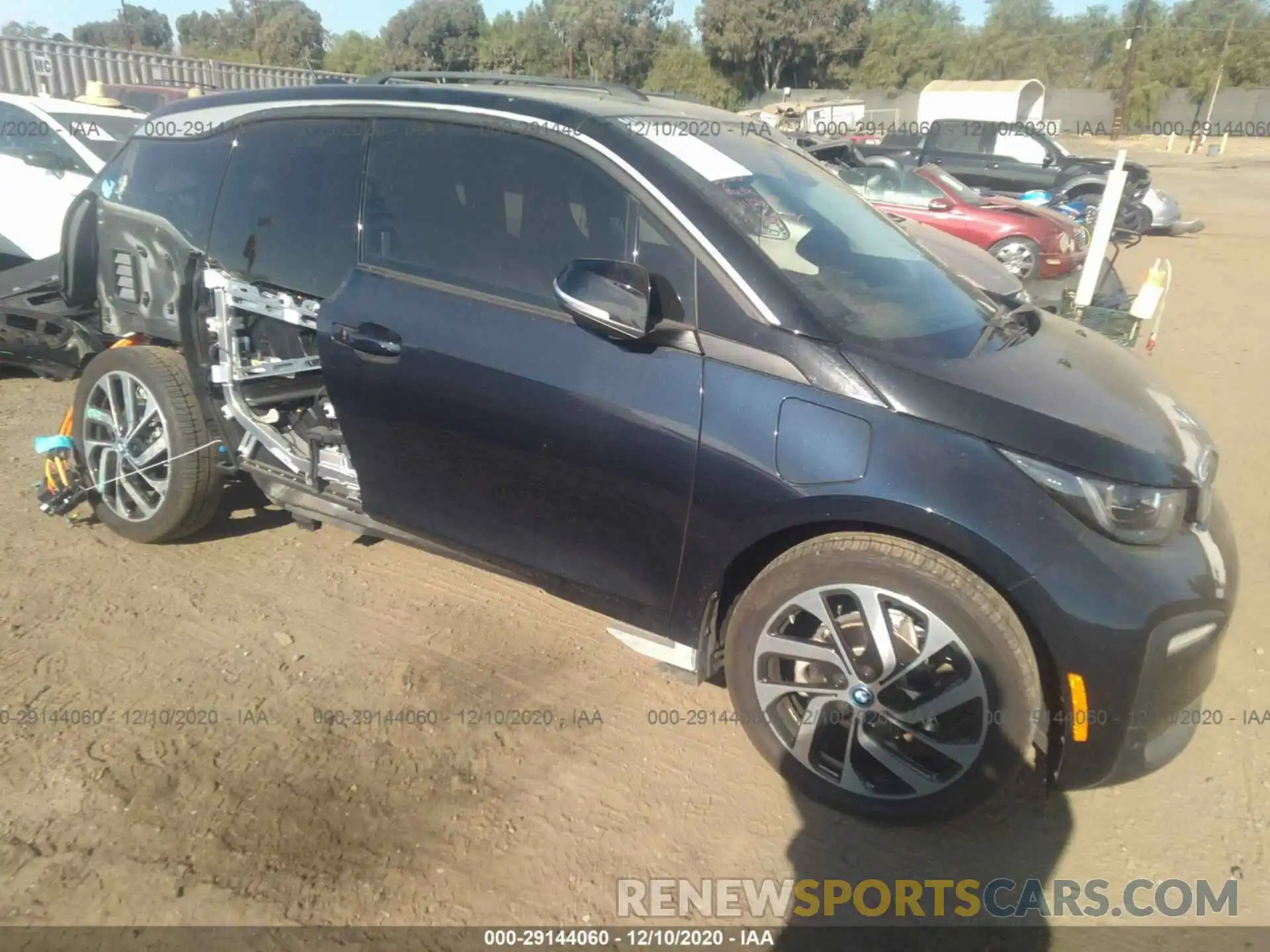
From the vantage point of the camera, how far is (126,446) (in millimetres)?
3939

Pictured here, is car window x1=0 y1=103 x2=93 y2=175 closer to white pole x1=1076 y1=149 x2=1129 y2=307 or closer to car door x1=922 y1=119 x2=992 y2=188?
white pole x1=1076 y1=149 x2=1129 y2=307

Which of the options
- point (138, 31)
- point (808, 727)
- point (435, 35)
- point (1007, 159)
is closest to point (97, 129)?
point (808, 727)

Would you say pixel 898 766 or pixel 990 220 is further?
pixel 990 220

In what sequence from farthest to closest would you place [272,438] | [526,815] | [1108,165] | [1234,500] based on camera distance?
[1108,165] → [1234,500] → [272,438] → [526,815]

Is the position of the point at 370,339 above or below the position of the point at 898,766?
above

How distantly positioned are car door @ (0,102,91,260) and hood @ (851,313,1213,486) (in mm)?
7976

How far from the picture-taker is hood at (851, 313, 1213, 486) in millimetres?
2408

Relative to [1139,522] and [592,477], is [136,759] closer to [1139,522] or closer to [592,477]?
[592,477]

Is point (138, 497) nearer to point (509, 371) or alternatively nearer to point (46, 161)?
point (509, 371)

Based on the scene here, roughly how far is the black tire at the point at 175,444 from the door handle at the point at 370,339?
106 centimetres

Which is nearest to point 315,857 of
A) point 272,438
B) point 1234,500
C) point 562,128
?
point 272,438

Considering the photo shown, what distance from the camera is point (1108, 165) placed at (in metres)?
16.5

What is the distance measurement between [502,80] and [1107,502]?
2674 mm

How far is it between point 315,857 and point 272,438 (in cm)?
180
